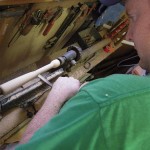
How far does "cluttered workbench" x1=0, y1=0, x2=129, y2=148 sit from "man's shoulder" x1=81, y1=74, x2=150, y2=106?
0.46 m

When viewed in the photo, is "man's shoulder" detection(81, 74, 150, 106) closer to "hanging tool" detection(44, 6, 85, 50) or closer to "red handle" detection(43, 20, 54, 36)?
"red handle" detection(43, 20, 54, 36)

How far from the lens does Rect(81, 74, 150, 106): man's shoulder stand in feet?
2.53

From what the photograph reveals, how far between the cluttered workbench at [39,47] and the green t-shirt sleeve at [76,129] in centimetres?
38

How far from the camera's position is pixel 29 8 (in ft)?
5.97

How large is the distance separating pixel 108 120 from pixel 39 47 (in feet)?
6.64

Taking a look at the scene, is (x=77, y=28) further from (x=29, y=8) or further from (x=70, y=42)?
(x=29, y=8)

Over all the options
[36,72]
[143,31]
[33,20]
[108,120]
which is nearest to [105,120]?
[108,120]

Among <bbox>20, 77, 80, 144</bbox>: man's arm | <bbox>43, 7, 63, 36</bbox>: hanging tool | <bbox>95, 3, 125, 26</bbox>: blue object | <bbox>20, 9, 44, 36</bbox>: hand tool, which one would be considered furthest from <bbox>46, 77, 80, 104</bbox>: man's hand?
<bbox>43, 7, 63, 36</bbox>: hanging tool

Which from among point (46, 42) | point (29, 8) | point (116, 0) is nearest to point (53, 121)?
point (116, 0)

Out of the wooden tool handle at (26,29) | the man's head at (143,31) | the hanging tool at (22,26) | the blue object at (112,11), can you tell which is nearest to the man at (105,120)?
the man's head at (143,31)

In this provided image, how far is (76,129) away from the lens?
0.78 metres

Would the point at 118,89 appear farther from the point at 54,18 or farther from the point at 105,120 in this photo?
the point at 54,18

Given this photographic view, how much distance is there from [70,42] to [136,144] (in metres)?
2.32

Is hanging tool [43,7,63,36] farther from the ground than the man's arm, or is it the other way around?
hanging tool [43,7,63,36]
